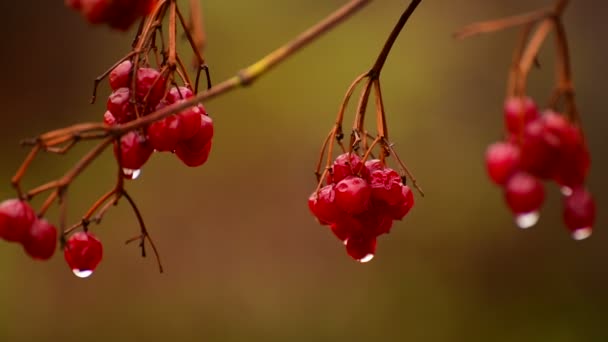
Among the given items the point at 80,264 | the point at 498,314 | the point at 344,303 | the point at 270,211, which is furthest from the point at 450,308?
the point at 80,264

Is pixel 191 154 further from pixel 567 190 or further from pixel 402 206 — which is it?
pixel 567 190

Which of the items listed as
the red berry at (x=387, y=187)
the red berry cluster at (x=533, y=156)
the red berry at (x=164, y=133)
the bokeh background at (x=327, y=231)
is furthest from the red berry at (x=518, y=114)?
the bokeh background at (x=327, y=231)

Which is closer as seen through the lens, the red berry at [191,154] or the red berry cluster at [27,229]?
the red berry cluster at [27,229]

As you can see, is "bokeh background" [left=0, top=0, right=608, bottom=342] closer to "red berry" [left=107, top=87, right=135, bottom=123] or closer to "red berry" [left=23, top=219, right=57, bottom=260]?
"red berry" [left=107, top=87, right=135, bottom=123]

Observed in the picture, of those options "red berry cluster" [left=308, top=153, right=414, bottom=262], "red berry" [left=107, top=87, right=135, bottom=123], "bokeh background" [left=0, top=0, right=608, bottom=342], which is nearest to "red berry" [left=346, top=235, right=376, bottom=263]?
"red berry cluster" [left=308, top=153, right=414, bottom=262]

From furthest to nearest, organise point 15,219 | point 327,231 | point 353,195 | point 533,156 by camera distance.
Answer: point 327,231 → point 353,195 → point 15,219 → point 533,156

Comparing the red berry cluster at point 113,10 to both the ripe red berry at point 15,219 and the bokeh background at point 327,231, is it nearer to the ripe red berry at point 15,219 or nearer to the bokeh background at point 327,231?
the ripe red berry at point 15,219

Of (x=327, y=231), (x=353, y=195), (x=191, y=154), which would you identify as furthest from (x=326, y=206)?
(x=327, y=231)
